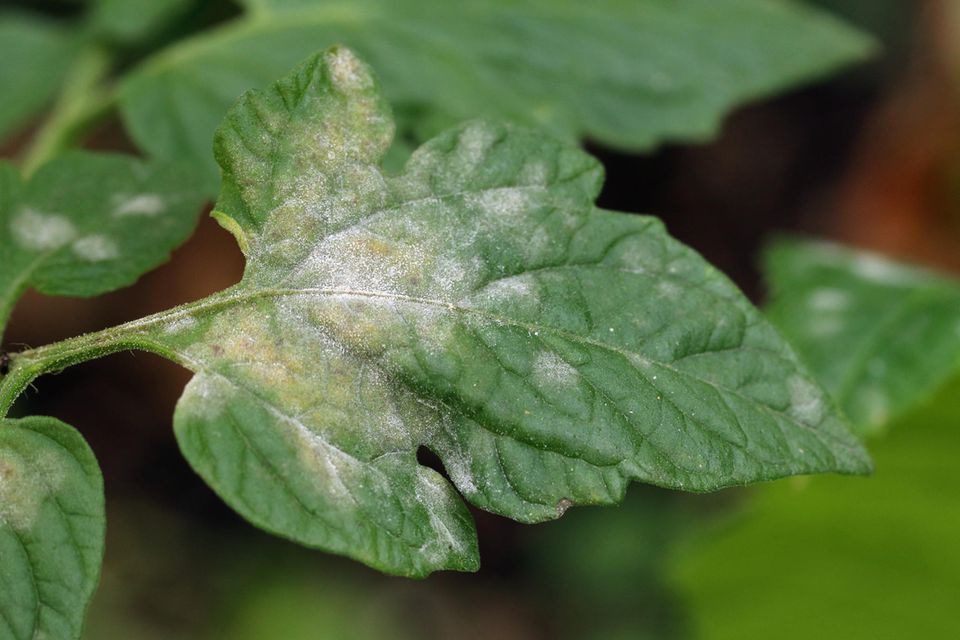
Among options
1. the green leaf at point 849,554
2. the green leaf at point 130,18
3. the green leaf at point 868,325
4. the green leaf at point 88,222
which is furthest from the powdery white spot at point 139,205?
the green leaf at point 849,554

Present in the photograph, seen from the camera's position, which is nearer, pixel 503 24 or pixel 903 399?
pixel 903 399

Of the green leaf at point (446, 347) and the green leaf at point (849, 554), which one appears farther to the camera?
the green leaf at point (849, 554)

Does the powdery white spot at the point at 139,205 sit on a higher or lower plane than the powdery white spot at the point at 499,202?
lower

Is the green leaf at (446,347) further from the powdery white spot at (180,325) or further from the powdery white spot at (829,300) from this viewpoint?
the powdery white spot at (829,300)

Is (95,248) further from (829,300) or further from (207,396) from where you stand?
(829,300)

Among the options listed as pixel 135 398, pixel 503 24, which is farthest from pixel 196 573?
pixel 503 24

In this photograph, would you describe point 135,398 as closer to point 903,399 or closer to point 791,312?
point 791,312
